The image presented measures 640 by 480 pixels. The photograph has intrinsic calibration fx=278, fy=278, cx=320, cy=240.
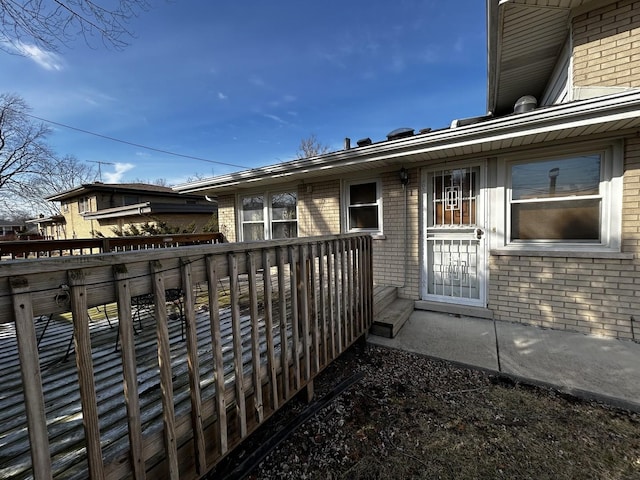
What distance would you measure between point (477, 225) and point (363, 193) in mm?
2098

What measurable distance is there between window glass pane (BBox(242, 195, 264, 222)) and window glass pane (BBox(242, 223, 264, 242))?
0.44 feet

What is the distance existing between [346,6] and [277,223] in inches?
226

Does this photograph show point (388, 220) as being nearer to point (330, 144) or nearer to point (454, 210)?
point (454, 210)

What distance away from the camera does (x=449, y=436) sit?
6.88ft

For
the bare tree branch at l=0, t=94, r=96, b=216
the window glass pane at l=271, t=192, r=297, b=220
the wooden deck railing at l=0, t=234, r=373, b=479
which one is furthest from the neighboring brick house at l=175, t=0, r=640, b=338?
the bare tree branch at l=0, t=94, r=96, b=216

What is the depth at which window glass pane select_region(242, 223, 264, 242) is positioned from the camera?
283 inches

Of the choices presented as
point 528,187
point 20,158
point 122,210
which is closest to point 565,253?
point 528,187

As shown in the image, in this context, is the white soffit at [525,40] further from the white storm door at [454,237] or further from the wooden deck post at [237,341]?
the wooden deck post at [237,341]

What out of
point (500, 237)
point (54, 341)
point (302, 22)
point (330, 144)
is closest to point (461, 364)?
point (500, 237)

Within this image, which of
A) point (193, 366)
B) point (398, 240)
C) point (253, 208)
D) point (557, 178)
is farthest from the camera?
point (253, 208)

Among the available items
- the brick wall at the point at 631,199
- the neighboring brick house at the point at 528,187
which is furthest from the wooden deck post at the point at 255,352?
the brick wall at the point at 631,199

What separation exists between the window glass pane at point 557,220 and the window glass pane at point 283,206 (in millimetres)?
4289

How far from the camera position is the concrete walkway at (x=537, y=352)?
260 cm

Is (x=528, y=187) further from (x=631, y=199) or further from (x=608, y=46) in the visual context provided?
(x=608, y=46)
